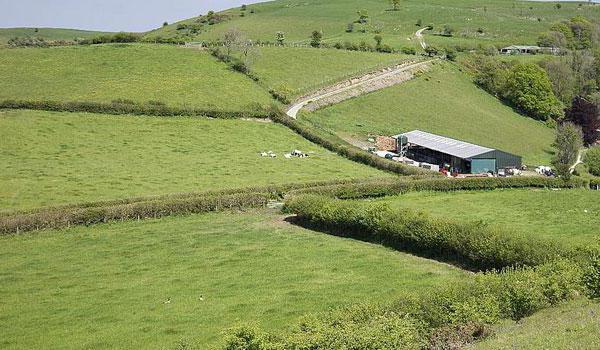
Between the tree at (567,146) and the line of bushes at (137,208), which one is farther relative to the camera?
the tree at (567,146)

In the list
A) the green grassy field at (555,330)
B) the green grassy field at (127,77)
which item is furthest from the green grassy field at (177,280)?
the green grassy field at (127,77)

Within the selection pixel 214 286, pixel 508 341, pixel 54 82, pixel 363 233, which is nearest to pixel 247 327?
pixel 508 341

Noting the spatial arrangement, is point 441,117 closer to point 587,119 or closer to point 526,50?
point 587,119

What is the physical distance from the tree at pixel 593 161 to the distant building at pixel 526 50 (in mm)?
73730

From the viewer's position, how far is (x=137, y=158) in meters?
66.8

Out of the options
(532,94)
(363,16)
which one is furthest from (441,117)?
(363,16)

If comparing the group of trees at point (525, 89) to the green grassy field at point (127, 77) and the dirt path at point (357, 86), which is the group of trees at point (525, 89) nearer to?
the dirt path at point (357, 86)

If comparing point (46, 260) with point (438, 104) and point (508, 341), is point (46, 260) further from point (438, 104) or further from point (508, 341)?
point (438, 104)

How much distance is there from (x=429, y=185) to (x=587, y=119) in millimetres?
58776

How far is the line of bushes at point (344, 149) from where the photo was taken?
67.1 metres

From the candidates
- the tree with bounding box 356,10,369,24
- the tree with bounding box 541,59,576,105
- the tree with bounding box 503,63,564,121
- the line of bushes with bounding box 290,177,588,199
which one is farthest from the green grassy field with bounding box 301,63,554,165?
the tree with bounding box 356,10,369,24

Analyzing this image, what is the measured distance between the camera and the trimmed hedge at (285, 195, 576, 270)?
105 ft

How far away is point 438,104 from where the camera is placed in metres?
108

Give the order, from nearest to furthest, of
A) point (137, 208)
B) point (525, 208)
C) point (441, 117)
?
point (137, 208)
point (525, 208)
point (441, 117)
